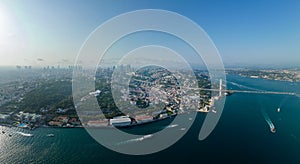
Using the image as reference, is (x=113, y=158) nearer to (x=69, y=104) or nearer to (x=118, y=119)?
(x=118, y=119)

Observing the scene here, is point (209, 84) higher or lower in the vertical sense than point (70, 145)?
higher

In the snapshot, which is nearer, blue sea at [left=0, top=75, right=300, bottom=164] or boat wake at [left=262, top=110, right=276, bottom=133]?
blue sea at [left=0, top=75, right=300, bottom=164]

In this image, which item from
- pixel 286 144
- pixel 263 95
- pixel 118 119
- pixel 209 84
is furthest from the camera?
pixel 209 84

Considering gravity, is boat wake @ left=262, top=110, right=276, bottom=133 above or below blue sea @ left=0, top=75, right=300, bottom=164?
above

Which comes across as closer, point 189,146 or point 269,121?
point 189,146

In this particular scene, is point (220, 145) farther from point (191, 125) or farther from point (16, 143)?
point (16, 143)

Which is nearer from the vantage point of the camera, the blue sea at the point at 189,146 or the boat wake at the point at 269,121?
the blue sea at the point at 189,146

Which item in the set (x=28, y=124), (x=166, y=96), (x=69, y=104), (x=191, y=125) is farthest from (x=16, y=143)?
(x=166, y=96)

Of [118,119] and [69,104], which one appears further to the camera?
[69,104]

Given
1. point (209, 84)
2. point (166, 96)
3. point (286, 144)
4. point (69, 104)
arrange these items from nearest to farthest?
point (286, 144), point (69, 104), point (166, 96), point (209, 84)

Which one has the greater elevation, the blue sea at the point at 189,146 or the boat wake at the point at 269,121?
the boat wake at the point at 269,121
